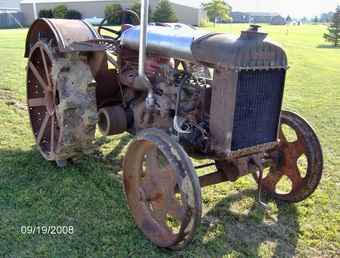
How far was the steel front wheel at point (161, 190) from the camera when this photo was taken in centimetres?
256

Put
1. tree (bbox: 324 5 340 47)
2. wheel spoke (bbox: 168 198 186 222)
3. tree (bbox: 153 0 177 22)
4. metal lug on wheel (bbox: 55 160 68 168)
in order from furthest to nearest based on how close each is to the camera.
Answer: tree (bbox: 153 0 177 22), tree (bbox: 324 5 340 47), metal lug on wheel (bbox: 55 160 68 168), wheel spoke (bbox: 168 198 186 222)

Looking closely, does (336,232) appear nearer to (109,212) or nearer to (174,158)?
(174,158)

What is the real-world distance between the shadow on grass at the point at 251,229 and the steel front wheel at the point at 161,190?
0.34m

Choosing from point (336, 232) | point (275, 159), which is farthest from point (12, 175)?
point (336, 232)

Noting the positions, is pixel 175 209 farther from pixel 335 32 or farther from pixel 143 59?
pixel 335 32

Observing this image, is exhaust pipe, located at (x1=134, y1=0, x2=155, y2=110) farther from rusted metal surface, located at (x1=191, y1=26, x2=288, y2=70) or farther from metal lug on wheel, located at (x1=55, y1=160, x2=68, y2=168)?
metal lug on wheel, located at (x1=55, y1=160, x2=68, y2=168)

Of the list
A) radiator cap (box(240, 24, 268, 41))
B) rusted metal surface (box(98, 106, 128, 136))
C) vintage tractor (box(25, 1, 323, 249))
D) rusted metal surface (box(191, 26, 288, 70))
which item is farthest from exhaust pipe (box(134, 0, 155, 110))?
radiator cap (box(240, 24, 268, 41))

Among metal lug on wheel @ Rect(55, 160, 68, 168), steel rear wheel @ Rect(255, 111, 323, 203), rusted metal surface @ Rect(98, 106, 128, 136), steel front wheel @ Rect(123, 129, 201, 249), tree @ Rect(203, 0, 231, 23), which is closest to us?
steel front wheel @ Rect(123, 129, 201, 249)

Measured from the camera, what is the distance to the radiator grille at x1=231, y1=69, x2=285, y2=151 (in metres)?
2.75

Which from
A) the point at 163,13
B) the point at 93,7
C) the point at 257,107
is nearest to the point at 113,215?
the point at 257,107

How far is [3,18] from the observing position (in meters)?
39.9

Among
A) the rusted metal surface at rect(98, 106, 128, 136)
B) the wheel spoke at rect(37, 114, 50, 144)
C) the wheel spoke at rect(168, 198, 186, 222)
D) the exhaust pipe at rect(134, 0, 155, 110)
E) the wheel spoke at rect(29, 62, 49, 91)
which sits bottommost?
the wheel spoke at rect(168, 198, 186, 222)

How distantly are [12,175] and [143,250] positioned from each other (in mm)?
1754

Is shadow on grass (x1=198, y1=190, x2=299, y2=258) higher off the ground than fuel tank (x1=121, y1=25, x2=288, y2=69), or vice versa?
fuel tank (x1=121, y1=25, x2=288, y2=69)
